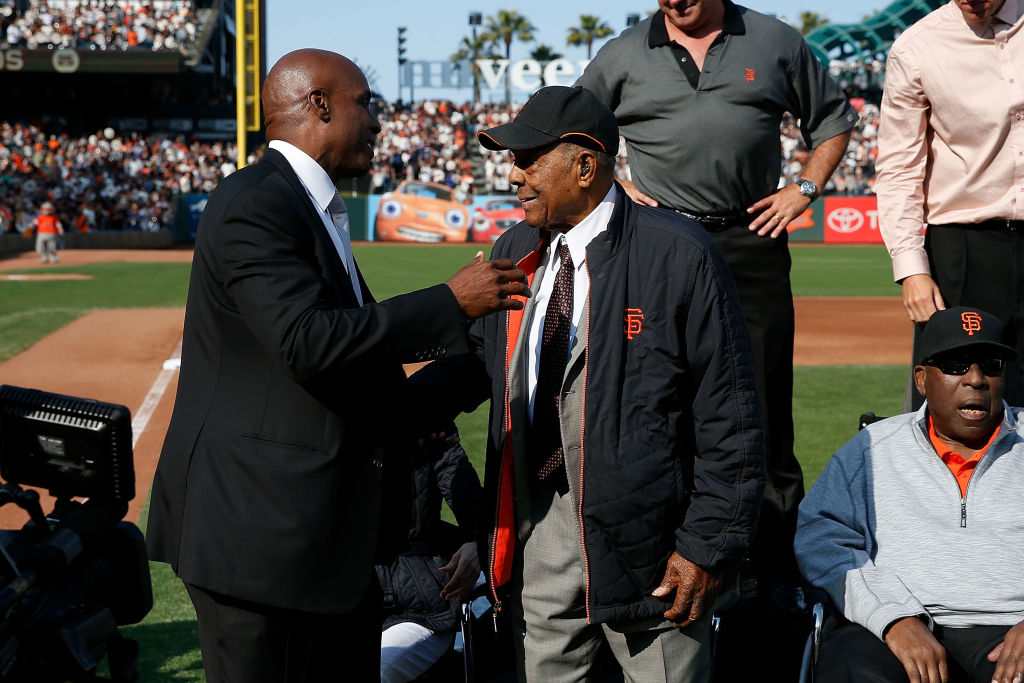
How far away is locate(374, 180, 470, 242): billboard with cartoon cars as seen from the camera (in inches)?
1422

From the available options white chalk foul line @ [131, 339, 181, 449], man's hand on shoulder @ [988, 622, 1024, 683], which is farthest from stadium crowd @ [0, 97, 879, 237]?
man's hand on shoulder @ [988, 622, 1024, 683]

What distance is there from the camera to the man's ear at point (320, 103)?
2572 millimetres

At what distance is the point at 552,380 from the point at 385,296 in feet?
49.9

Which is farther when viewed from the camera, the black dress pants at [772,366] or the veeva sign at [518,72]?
the veeva sign at [518,72]

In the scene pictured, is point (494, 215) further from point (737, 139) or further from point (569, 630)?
point (569, 630)

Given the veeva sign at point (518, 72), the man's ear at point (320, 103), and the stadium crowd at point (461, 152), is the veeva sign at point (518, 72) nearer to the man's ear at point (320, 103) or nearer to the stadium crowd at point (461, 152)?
the stadium crowd at point (461, 152)

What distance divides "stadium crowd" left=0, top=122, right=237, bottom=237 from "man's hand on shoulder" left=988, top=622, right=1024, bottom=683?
34.2 meters

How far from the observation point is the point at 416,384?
2895 mm

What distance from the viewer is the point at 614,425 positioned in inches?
107

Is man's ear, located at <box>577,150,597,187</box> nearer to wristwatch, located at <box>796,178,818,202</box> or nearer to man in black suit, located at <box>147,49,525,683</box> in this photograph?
man in black suit, located at <box>147,49,525,683</box>

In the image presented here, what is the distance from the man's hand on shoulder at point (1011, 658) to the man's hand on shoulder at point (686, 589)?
965mm

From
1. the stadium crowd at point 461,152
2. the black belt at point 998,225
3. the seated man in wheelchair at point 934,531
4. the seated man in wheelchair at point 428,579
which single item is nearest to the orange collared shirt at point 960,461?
the seated man in wheelchair at point 934,531

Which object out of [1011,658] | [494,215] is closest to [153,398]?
[1011,658]

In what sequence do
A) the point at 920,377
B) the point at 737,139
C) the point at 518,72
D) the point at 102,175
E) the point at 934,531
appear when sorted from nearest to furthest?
the point at 934,531 < the point at 920,377 < the point at 737,139 < the point at 102,175 < the point at 518,72
